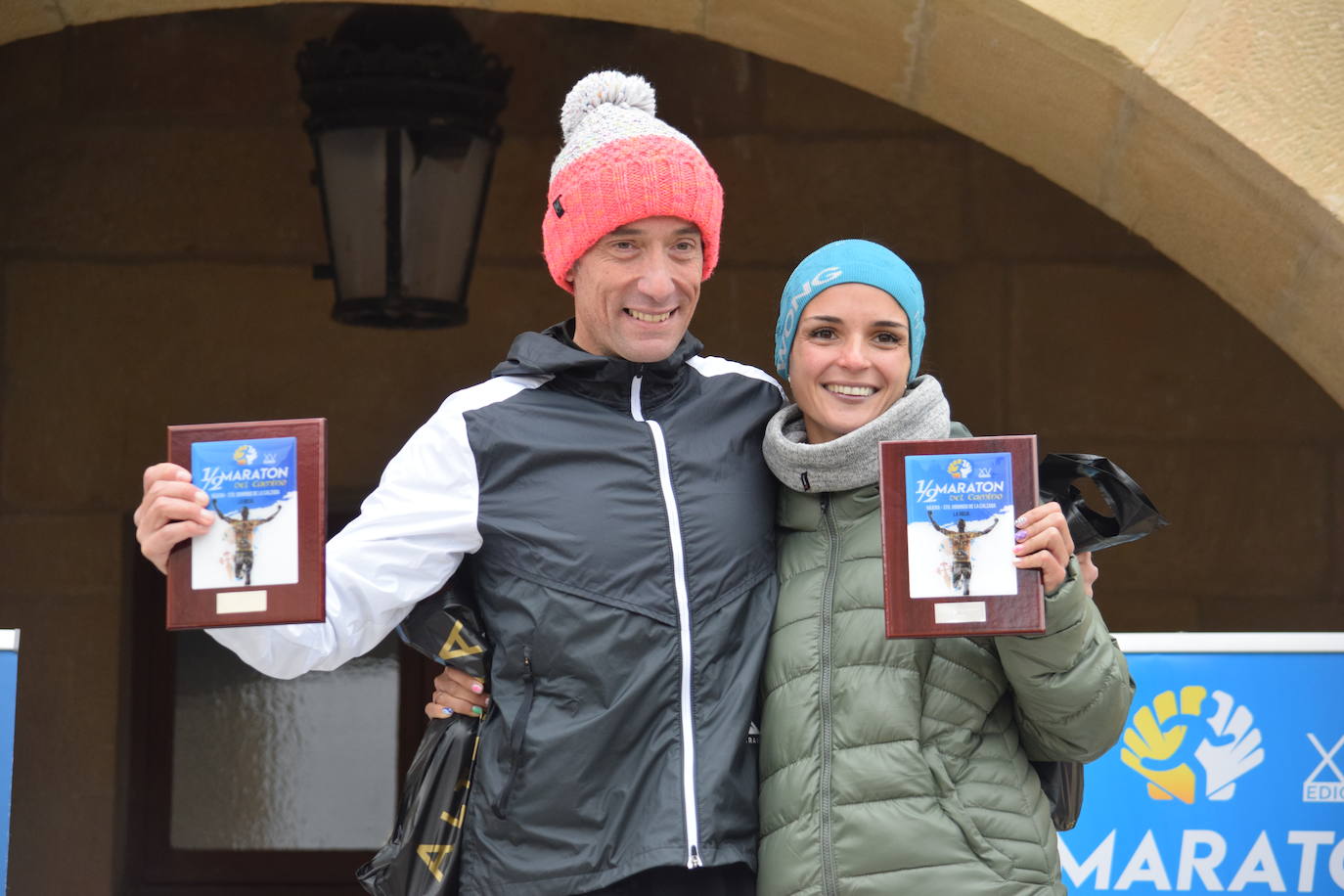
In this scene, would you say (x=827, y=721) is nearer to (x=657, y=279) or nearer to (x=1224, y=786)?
(x=657, y=279)

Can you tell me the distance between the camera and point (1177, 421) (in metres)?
4.62

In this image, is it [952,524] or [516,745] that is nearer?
[952,524]

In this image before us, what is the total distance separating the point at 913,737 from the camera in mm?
2471

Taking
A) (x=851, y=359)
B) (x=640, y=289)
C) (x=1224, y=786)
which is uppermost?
(x=640, y=289)

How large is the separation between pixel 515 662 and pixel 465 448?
0.30 m

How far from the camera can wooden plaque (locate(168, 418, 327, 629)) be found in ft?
7.88

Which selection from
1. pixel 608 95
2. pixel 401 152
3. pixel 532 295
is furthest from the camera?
pixel 532 295

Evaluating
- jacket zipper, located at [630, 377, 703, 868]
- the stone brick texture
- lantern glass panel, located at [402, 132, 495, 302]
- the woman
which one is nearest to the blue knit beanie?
the woman

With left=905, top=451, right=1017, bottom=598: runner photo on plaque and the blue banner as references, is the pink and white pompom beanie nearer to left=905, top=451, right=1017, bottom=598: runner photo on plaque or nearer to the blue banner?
left=905, top=451, right=1017, bottom=598: runner photo on plaque

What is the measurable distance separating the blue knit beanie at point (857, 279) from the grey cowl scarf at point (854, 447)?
83 millimetres

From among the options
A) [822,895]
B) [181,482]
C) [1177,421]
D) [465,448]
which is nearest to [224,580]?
[181,482]

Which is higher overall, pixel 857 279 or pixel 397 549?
pixel 857 279

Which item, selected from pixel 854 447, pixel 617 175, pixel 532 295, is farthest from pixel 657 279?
pixel 532 295

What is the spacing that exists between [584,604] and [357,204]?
4.54 ft
